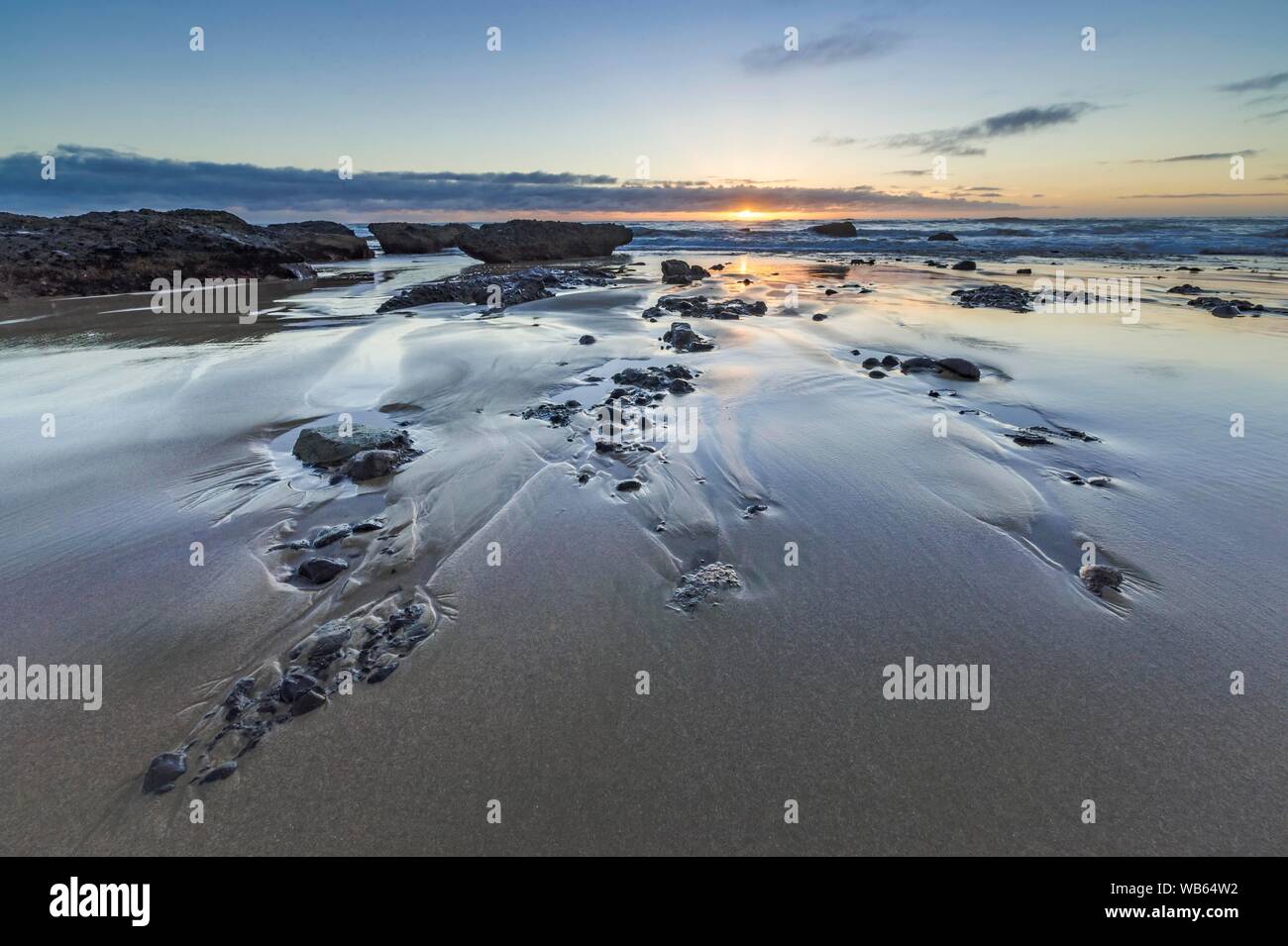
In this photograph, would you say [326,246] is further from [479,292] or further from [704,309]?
[704,309]

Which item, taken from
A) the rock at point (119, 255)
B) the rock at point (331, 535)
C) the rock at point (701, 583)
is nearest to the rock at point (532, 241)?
the rock at point (119, 255)

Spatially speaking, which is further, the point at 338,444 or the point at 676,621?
the point at 338,444

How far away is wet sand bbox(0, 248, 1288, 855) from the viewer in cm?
207

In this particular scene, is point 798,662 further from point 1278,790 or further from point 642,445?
point 642,445

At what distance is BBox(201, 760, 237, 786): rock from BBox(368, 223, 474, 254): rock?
36095 millimetres

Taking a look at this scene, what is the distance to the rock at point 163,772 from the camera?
215cm

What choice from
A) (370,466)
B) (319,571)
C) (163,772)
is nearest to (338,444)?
(370,466)

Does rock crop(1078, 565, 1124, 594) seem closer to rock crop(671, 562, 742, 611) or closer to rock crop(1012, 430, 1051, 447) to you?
rock crop(671, 562, 742, 611)

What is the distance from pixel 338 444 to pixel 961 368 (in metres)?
7.73

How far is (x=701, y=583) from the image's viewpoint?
3.41m

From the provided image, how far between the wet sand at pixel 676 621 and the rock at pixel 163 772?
0.14ft

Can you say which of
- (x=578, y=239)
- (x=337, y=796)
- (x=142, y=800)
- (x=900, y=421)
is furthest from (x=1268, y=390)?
(x=578, y=239)

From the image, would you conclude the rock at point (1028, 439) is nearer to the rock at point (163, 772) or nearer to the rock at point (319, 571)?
the rock at point (319, 571)
